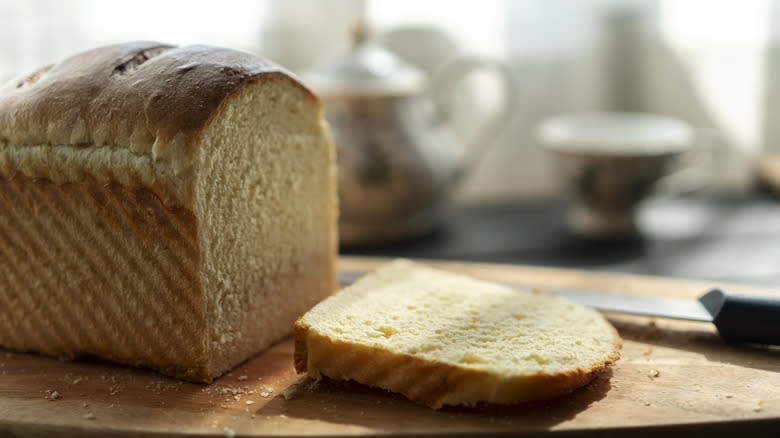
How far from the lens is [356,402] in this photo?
1465 mm

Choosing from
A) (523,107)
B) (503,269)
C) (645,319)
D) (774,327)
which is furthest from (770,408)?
(523,107)

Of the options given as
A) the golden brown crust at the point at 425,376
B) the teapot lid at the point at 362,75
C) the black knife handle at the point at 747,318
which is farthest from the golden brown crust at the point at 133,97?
the black knife handle at the point at 747,318

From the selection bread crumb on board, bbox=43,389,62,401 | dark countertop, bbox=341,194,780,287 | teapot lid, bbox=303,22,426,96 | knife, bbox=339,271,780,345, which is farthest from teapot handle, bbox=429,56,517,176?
bread crumb on board, bbox=43,389,62,401

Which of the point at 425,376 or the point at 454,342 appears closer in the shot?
the point at 425,376

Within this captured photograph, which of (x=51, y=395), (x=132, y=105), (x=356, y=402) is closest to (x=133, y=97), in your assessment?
(x=132, y=105)

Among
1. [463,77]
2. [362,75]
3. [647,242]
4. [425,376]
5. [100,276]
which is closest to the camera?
[425,376]

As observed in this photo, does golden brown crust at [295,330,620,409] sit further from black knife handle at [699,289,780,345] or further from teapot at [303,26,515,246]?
teapot at [303,26,515,246]

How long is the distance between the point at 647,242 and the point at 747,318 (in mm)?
1308

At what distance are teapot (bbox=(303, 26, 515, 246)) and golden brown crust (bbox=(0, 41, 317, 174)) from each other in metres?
0.99

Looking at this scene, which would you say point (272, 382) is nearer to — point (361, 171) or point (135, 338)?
point (135, 338)

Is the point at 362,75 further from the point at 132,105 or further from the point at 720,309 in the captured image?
the point at 720,309

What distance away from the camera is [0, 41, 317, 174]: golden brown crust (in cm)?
146

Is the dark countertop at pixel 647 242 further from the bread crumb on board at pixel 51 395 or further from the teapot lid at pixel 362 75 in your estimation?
the bread crumb on board at pixel 51 395

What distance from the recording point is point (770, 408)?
1.40 metres
